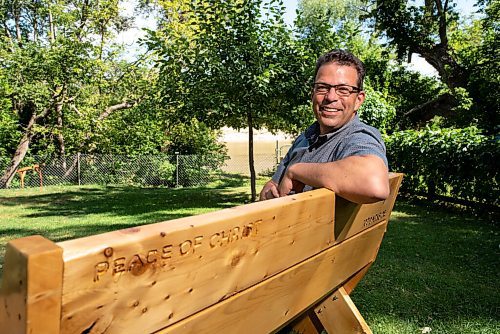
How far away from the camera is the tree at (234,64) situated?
8.91 m

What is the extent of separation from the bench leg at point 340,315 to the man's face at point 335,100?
0.84 meters

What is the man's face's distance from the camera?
2.01 m

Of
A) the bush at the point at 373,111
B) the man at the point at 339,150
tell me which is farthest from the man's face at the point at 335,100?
the bush at the point at 373,111

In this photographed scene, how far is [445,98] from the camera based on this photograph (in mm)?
15070

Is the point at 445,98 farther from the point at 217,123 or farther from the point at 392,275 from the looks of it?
the point at 392,275

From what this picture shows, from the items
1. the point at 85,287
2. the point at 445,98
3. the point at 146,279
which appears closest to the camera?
the point at 85,287

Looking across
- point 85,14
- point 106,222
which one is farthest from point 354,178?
point 85,14

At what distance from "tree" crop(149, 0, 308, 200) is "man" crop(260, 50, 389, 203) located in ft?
21.9

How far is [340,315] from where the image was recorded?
2111 millimetres

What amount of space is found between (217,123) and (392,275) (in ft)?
22.5

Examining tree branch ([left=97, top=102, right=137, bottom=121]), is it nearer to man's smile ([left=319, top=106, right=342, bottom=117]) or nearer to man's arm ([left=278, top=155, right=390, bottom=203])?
man's smile ([left=319, top=106, right=342, bottom=117])

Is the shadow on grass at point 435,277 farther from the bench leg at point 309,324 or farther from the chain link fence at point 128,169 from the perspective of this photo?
the chain link fence at point 128,169

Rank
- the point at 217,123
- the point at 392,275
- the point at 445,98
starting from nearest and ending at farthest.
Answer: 1. the point at 392,275
2. the point at 217,123
3. the point at 445,98

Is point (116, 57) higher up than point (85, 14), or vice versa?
point (85, 14)
